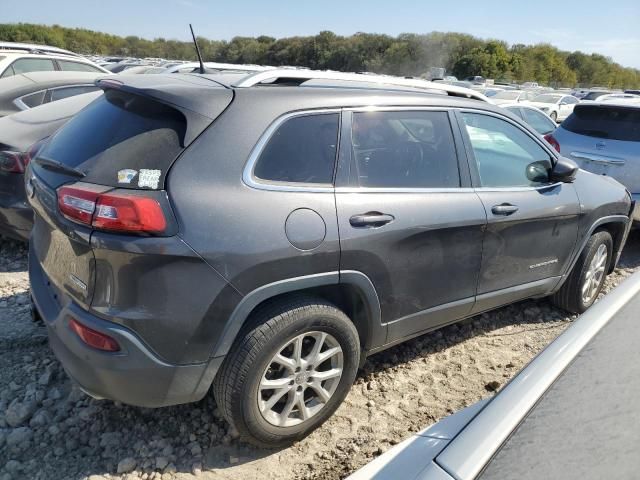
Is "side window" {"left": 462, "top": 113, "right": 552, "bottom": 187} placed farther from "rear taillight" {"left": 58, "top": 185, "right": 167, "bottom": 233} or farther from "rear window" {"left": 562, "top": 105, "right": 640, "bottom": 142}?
"rear window" {"left": 562, "top": 105, "right": 640, "bottom": 142}

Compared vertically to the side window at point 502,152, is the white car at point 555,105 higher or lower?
lower

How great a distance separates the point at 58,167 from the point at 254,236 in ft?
3.37

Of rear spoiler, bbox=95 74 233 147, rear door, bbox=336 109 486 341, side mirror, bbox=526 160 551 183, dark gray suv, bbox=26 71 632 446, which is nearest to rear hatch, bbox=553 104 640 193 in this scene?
side mirror, bbox=526 160 551 183

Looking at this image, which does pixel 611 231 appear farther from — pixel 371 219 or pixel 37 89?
pixel 37 89

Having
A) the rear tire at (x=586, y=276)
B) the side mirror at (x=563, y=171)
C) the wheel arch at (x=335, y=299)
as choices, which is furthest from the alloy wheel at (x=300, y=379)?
the rear tire at (x=586, y=276)

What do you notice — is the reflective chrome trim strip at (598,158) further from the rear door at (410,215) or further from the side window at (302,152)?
the side window at (302,152)

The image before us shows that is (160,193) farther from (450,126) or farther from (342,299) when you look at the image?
(450,126)

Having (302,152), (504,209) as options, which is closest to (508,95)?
(504,209)

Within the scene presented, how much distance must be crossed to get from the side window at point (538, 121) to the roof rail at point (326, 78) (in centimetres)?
759

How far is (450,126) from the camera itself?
3.09 m

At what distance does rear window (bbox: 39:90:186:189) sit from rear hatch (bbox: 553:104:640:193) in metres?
5.38

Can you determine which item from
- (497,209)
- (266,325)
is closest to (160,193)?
(266,325)

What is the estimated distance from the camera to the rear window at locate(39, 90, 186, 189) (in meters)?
2.14

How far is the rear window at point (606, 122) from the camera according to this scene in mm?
6016
